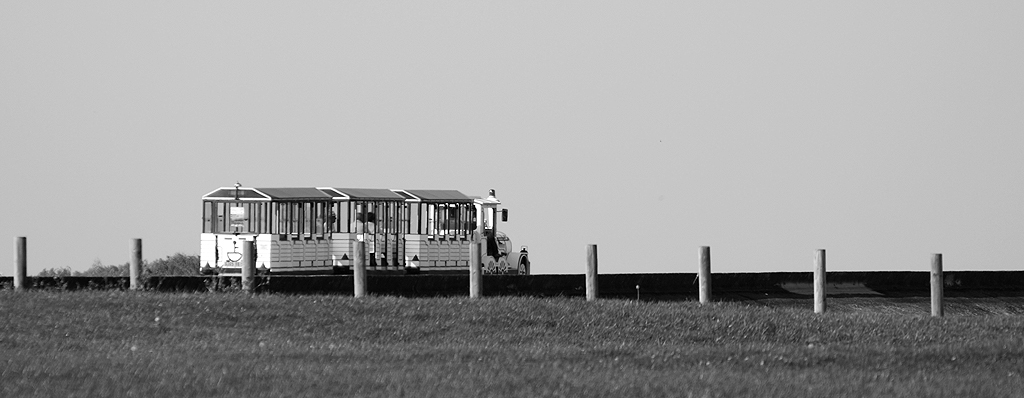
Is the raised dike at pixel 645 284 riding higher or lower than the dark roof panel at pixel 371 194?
lower

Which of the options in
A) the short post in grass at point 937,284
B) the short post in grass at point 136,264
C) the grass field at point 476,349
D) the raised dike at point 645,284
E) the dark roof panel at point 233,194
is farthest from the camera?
the dark roof panel at point 233,194

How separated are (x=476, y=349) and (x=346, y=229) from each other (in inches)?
789

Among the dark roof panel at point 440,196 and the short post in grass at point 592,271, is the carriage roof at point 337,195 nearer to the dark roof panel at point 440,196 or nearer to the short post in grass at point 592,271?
the dark roof panel at point 440,196

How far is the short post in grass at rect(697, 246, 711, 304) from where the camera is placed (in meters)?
22.1

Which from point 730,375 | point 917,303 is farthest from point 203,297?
point 917,303

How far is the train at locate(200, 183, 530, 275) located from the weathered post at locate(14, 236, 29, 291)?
1081 cm

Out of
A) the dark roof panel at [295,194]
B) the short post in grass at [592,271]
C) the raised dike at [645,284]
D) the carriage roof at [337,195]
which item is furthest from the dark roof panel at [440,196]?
the short post in grass at [592,271]

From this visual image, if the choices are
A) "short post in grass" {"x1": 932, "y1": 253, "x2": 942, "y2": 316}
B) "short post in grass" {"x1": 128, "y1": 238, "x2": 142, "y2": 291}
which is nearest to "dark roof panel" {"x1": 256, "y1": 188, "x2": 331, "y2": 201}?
"short post in grass" {"x1": 128, "y1": 238, "x2": 142, "y2": 291}

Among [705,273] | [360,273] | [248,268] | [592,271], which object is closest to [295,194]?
[248,268]

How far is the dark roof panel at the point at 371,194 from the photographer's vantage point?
36.2 m

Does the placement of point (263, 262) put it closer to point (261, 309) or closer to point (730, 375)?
point (261, 309)

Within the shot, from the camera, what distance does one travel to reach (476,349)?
16.5 m

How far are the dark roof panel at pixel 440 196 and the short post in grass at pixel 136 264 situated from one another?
15625 mm

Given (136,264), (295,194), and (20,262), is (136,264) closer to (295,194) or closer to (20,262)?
(20,262)
